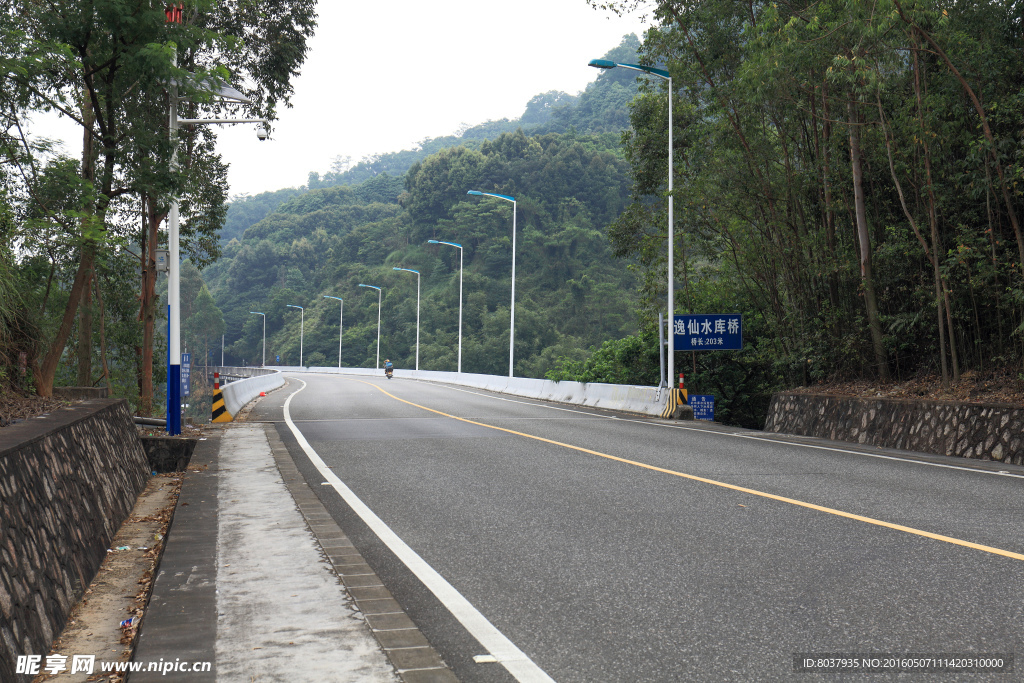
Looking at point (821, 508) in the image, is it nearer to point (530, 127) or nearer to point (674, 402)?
point (674, 402)

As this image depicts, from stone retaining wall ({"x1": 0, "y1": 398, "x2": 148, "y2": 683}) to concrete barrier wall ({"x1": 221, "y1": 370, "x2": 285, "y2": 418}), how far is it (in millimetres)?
12238

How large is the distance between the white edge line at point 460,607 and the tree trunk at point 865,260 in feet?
42.2

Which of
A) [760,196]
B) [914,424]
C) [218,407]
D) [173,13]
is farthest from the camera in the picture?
[760,196]

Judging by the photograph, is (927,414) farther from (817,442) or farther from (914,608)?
(914,608)

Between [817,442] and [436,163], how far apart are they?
85640 mm

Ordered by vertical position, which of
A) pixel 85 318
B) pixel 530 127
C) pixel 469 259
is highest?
pixel 530 127

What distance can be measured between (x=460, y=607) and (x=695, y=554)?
194 centimetres

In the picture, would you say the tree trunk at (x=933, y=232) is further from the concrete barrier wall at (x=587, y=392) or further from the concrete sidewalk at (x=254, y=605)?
the concrete sidewalk at (x=254, y=605)

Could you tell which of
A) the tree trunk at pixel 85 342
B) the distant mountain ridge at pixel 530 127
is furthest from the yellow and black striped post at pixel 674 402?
the distant mountain ridge at pixel 530 127

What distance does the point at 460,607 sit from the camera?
16.4 ft

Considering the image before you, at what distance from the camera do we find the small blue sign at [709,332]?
21.9m

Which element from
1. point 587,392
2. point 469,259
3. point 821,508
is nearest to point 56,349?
point 821,508

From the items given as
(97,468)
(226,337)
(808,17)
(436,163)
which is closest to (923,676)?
(97,468)

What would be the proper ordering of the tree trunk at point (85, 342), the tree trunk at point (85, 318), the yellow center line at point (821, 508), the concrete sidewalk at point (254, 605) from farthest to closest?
the tree trunk at point (85, 342)
the tree trunk at point (85, 318)
the yellow center line at point (821, 508)
the concrete sidewalk at point (254, 605)
